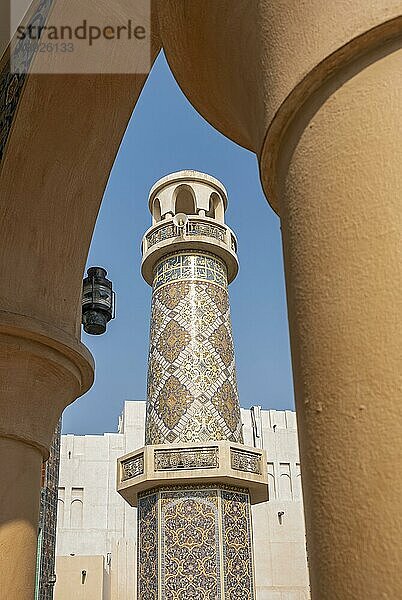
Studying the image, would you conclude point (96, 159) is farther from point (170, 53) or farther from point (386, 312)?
point (386, 312)

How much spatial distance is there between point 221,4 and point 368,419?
821 millimetres

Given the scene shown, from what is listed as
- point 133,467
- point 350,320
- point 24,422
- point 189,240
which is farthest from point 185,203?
point 350,320

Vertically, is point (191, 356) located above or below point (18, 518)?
above

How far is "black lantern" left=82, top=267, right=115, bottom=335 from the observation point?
4.68 m

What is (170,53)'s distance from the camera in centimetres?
154

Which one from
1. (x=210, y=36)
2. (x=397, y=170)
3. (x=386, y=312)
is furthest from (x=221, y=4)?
(x=386, y=312)

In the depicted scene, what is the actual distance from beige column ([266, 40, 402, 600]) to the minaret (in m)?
7.86

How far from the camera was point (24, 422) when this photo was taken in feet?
9.91

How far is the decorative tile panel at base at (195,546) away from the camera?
8.38m

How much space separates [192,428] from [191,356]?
0.98 meters

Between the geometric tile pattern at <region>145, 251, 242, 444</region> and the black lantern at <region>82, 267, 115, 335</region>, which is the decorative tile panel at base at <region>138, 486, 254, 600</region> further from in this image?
the black lantern at <region>82, 267, 115, 335</region>

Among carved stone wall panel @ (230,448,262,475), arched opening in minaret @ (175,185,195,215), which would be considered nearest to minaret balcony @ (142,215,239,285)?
arched opening in minaret @ (175,185,195,215)

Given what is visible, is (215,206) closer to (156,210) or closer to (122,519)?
(156,210)

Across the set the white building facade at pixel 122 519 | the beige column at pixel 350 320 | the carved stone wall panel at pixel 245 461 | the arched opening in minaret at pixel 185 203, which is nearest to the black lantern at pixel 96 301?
the beige column at pixel 350 320
